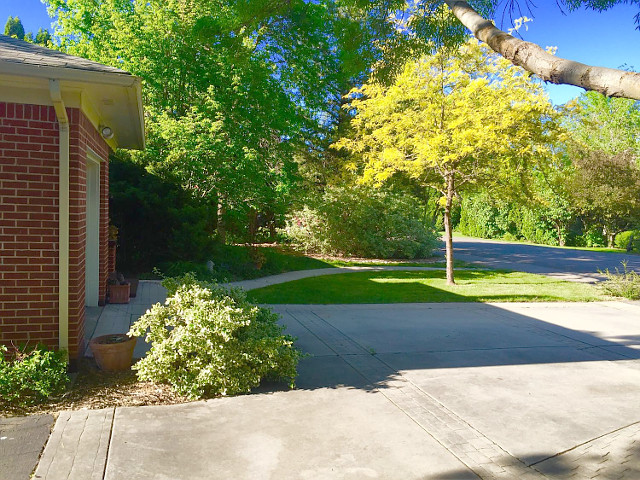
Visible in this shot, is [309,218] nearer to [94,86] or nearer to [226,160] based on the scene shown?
[226,160]

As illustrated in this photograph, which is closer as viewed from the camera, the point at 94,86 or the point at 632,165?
the point at 94,86

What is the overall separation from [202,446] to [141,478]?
0.60 m

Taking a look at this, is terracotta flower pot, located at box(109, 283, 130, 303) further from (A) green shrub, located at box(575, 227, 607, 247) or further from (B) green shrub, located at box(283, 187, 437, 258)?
(A) green shrub, located at box(575, 227, 607, 247)

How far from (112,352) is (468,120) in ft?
30.7

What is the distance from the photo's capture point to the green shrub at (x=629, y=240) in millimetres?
28188

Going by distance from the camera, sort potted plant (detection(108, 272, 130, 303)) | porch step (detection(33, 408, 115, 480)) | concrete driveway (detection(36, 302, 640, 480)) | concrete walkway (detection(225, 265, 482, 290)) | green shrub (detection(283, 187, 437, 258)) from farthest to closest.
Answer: green shrub (detection(283, 187, 437, 258)), concrete walkway (detection(225, 265, 482, 290)), potted plant (detection(108, 272, 130, 303)), concrete driveway (detection(36, 302, 640, 480)), porch step (detection(33, 408, 115, 480))

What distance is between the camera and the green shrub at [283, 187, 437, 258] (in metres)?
20.1

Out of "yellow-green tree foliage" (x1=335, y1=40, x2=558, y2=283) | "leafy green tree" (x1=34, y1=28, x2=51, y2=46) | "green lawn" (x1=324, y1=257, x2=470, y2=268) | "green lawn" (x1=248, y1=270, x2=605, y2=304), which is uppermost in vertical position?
"leafy green tree" (x1=34, y1=28, x2=51, y2=46)

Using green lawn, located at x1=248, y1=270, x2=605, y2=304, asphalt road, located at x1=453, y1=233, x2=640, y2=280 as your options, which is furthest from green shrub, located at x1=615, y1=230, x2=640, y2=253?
green lawn, located at x1=248, y1=270, x2=605, y2=304

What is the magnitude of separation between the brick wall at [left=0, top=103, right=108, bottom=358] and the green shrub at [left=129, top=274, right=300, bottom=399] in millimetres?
942

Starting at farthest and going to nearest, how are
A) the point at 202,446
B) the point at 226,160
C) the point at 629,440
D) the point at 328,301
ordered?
the point at 226,160
the point at 328,301
the point at 629,440
the point at 202,446

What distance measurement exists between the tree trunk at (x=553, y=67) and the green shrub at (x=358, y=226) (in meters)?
15.6

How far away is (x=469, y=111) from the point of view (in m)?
12.0

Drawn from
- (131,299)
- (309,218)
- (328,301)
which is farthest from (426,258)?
(131,299)
